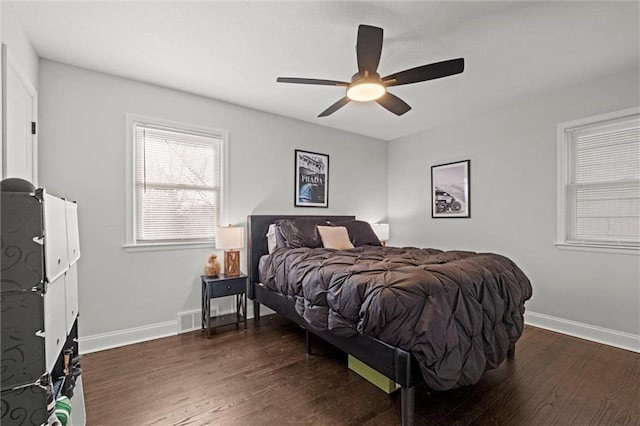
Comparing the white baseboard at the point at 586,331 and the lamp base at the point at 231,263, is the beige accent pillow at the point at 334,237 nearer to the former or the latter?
the lamp base at the point at 231,263

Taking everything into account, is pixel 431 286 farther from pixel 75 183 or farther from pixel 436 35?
pixel 75 183

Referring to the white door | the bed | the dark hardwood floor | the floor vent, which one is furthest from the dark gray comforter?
the white door

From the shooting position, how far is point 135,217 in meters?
3.07

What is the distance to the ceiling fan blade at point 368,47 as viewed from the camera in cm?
183

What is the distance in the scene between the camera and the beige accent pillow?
366 cm

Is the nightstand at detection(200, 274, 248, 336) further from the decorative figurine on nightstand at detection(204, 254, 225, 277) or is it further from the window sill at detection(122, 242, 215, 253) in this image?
the window sill at detection(122, 242, 215, 253)

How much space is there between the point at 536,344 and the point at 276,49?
142 inches

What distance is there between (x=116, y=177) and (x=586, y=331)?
4975 mm

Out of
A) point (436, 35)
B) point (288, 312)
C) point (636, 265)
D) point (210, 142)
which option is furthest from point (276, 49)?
point (636, 265)

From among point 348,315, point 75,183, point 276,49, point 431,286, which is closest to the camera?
point 431,286

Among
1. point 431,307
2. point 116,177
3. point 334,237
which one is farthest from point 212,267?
point 431,307

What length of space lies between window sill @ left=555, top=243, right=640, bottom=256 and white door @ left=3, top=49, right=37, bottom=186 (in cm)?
485

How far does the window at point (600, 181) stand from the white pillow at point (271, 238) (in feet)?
10.5

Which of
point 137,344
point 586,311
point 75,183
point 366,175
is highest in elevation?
point 366,175
